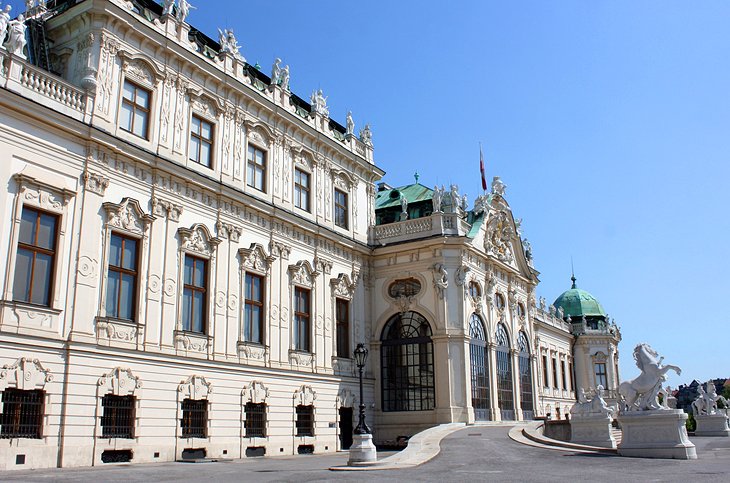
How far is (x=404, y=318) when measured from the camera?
112ft

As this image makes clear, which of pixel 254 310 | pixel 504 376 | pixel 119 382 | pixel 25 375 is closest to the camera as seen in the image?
pixel 25 375

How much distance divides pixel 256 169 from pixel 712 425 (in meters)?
28.4

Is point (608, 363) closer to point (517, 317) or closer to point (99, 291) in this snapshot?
point (517, 317)

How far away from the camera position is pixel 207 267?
25359 mm

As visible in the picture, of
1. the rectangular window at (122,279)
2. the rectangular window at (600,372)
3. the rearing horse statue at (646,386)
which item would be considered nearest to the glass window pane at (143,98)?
the rectangular window at (122,279)

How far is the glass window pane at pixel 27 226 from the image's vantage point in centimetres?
1917

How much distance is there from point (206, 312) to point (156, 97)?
764 centimetres

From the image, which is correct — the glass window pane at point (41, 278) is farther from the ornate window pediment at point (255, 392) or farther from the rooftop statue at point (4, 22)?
the ornate window pediment at point (255, 392)

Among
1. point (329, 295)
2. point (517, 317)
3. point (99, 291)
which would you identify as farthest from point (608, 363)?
point (99, 291)

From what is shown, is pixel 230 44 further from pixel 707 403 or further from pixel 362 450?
pixel 707 403

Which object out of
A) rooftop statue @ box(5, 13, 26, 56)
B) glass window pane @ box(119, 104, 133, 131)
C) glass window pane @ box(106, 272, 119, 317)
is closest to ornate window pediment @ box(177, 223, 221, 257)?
glass window pane @ box(106, 272, 119, 317)

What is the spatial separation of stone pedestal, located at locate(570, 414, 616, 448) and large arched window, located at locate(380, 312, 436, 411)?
7429 mm

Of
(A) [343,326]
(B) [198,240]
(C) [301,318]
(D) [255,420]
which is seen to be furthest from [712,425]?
(B) [198,240]

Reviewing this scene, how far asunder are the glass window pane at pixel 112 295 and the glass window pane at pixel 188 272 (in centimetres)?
298
